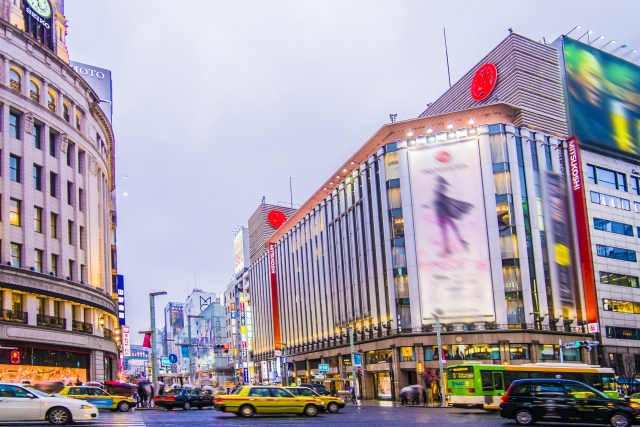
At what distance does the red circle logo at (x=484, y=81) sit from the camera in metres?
72.4

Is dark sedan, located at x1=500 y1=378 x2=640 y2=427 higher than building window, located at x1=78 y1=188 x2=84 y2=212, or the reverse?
building window, located at x1=78 y1=188 x2=84 y2=212

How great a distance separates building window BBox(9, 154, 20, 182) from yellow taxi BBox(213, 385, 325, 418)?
2442cm

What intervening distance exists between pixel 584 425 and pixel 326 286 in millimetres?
61956

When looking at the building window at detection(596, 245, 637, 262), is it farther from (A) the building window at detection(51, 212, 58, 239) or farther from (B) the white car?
(B) the white car

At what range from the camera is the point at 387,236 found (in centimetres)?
6938

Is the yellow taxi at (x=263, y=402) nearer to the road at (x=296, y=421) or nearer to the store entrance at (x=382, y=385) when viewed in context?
the road at (x=296, y=421)

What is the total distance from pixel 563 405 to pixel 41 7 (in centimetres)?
4923

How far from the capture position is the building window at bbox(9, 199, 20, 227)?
4760 centimetres

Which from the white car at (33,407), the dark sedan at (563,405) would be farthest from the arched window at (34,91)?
the dark sedan at (563,405)

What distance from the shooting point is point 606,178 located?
73688 millimetres

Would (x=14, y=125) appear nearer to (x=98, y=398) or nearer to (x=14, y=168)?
(x=14, y=168)

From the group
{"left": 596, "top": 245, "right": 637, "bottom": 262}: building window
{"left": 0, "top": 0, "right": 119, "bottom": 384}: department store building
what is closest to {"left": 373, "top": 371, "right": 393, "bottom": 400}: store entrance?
{"left": 596, "top": 245, "right": 637, "bottom": 262}: building window

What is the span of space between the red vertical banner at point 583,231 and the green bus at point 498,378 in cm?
2695

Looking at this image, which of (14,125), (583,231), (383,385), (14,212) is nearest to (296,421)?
(14,212)
